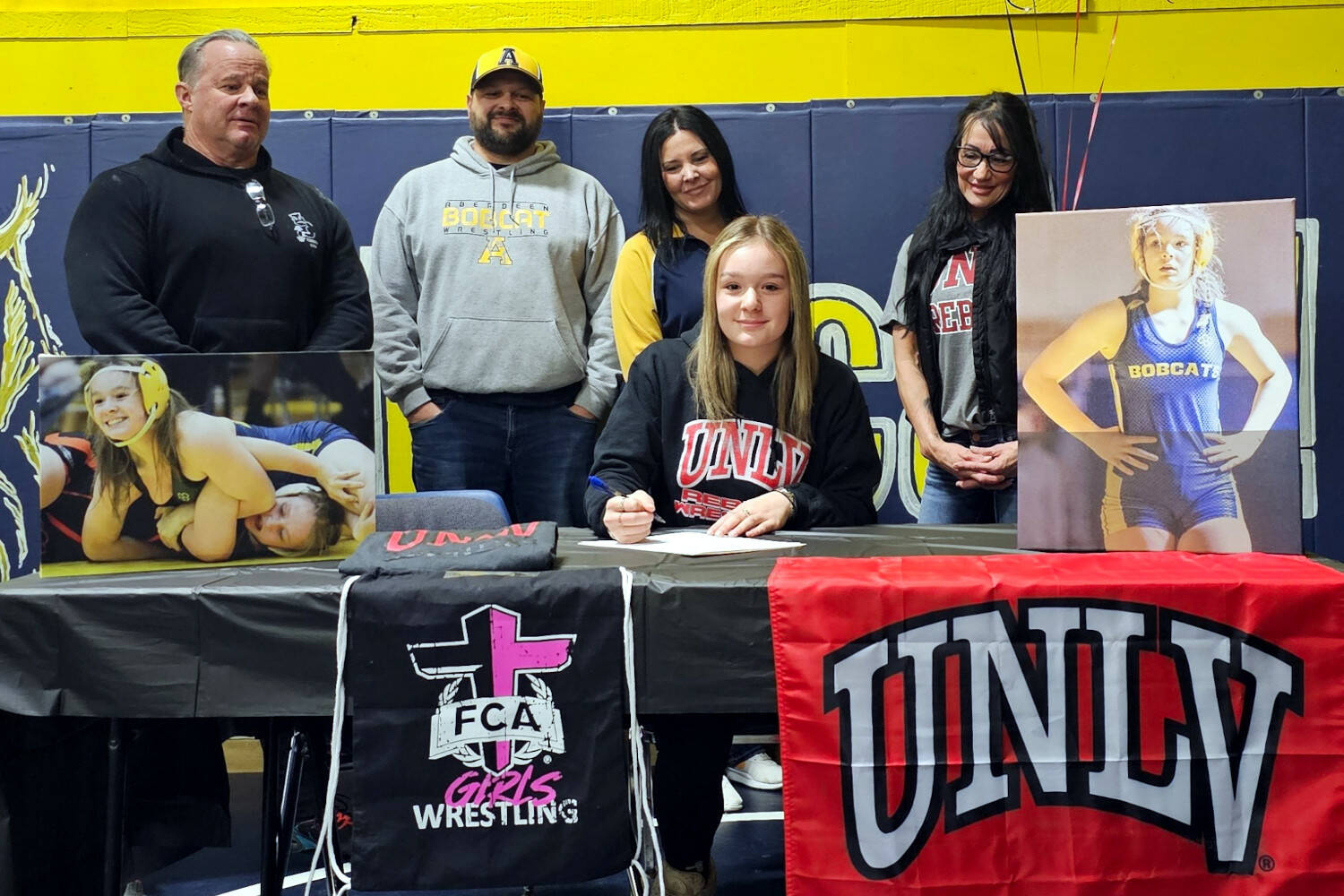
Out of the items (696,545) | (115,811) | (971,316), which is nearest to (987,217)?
(971,316)

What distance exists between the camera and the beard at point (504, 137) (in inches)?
117

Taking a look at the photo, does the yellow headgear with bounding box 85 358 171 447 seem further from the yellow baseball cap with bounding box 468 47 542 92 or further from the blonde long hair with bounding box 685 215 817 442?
the yellow baseball cap with bounding box 468 47 542 92

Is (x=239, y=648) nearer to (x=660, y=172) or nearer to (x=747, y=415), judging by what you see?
(x=747, y=415)

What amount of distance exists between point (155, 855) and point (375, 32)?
2501mm

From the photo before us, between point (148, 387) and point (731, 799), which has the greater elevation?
point (148, 387)

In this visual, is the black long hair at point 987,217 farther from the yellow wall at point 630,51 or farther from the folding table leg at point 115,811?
the folding table leg at point 115,811

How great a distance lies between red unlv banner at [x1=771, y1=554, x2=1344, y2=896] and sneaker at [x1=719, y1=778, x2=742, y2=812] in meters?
1.28

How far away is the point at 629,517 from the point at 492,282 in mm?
1295

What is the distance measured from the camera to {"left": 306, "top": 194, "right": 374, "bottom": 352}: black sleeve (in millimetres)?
2604

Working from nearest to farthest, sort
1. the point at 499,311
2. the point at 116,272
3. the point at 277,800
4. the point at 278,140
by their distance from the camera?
the point at 277,800, the point at 116,272, the point at 499,311, the point at 278,140

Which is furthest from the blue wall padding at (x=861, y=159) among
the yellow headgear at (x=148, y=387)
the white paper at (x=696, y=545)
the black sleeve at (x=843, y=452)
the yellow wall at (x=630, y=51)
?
the yellow headgear at (x=148, y=387)

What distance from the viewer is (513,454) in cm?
293

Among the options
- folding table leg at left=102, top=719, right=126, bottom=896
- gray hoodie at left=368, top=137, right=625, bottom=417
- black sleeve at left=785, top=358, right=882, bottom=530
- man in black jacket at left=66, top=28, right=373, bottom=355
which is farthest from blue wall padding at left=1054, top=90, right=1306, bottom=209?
folding table leg at left=102, top=719, right=126, bottom=896

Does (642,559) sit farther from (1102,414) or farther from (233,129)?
(233,129)
